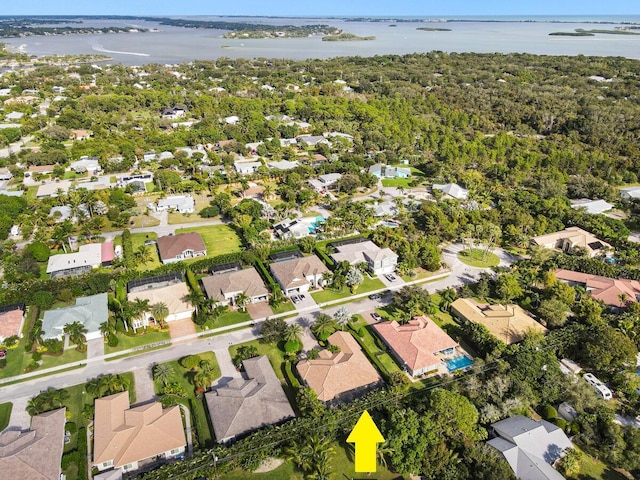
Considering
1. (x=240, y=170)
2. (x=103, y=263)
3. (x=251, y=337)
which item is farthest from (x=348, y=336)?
(x=240, y=170)

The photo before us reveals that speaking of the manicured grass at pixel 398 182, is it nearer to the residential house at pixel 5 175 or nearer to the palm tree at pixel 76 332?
the palm tree at pixel 76 332

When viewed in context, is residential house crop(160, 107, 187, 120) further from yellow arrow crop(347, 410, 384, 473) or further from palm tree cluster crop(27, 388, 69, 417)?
yellow arrow crop(347, 410, 384, 473)

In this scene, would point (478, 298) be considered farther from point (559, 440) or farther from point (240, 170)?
point (240, 170)

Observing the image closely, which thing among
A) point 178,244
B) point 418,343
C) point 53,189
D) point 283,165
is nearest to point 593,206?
point 418,343

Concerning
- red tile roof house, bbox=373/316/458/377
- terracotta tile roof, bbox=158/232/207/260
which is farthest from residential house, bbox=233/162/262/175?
red tile roof house, bbox=373/316/458/377

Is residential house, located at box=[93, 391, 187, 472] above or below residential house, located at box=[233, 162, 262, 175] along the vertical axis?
below
